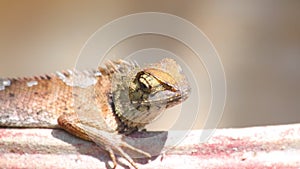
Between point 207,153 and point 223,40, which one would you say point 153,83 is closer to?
point 207,153

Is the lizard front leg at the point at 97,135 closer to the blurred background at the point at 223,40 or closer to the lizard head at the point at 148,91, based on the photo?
the lizard head at the point at 148,91

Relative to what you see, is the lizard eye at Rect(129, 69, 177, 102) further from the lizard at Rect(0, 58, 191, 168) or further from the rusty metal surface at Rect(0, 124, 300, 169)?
the rusty metal surface at Rect(0, 124, 300, 169)

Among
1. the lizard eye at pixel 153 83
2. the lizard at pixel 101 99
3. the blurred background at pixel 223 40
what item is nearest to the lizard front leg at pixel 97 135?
the lizard at pixel 101 99

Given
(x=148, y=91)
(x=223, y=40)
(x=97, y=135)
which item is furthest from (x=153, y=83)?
(x=223, y=40)

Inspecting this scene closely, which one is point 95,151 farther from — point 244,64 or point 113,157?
point 244,64

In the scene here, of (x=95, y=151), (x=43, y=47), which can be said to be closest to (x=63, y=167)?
(x=95, y=151)

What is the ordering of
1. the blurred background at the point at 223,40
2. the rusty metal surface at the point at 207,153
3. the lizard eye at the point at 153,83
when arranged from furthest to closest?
the blurred background at the point at 223,40 → the lizard eye at the point at 153,83 → the rusty metal surface at the point at 207,153

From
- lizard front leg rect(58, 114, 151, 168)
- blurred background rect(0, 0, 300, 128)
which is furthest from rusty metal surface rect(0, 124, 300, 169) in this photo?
blurred background rect(0, 0, 300, 128)
